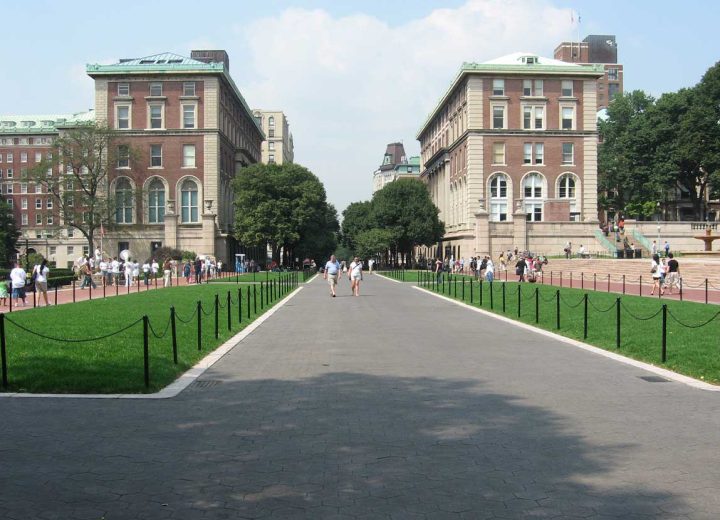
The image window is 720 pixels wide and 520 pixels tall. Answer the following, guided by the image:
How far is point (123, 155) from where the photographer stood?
235 feet

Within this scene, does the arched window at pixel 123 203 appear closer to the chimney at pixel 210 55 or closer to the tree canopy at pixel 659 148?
the chimney at pixel 210 55

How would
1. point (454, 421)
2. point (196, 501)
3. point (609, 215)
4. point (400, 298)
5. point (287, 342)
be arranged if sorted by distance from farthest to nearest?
1. point (609, 215)
2. point (400, 298)
3. point (287, 342)
4. point (454, 421)
5. point (196, 501)

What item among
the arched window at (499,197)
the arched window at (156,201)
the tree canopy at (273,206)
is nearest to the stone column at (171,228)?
the arched window at (156,201)

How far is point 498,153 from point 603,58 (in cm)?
8662

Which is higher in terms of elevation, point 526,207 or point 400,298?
point 526,207

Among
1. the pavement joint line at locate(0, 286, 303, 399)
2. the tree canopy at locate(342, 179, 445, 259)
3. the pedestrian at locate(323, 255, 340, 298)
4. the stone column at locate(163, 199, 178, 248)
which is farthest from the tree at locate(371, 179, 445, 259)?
the pavement joint line at locate(0, 286, 303, 399)

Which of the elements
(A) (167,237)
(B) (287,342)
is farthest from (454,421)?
(A) (167,237)

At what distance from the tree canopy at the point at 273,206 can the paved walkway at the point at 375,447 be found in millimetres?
62249

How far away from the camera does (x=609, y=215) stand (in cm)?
9950

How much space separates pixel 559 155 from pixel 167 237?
40.1 m

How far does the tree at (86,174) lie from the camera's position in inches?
2771

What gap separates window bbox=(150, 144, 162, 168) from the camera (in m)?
73.1

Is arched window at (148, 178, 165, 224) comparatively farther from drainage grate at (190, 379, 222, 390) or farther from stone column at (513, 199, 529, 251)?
drainage grate at (190, 379, 222, 390)

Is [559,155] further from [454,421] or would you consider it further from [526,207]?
[454,421]
